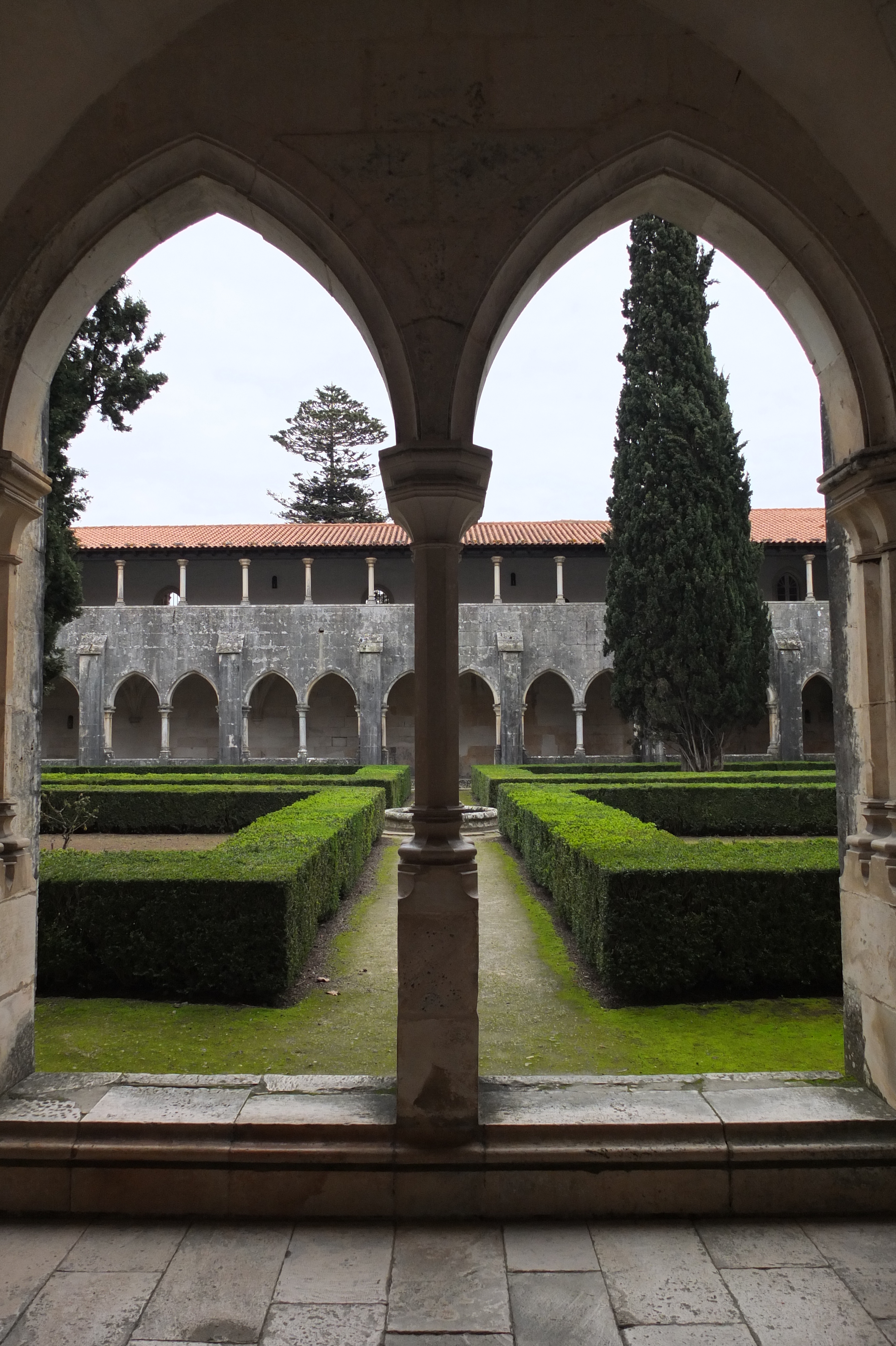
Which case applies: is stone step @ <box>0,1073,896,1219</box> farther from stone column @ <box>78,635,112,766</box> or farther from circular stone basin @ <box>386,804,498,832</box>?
stone column @ <box>78,635,112,766</box>

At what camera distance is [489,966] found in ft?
18.7

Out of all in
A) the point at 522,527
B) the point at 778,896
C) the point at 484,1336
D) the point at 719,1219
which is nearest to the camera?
the point at 484,1336

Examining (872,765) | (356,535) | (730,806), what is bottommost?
(730,806)

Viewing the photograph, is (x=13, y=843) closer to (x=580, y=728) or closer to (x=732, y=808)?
(x=732, y=808)

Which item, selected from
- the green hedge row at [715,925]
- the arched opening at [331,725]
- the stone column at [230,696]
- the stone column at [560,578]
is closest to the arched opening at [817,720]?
the stone column at [560,578]

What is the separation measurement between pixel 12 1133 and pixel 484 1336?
4.75 ft

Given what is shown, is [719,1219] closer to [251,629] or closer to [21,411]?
[21,411]

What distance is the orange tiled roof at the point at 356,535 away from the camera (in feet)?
77.4

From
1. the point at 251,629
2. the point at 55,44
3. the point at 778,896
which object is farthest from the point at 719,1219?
the point at 251,629

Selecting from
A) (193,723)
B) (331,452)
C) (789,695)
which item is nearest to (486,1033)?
(789,695)

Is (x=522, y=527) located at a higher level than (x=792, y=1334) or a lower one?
higher

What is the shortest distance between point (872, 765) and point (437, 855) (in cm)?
140

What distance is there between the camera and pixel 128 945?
497cm

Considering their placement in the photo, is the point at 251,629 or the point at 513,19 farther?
the point at 251,629
